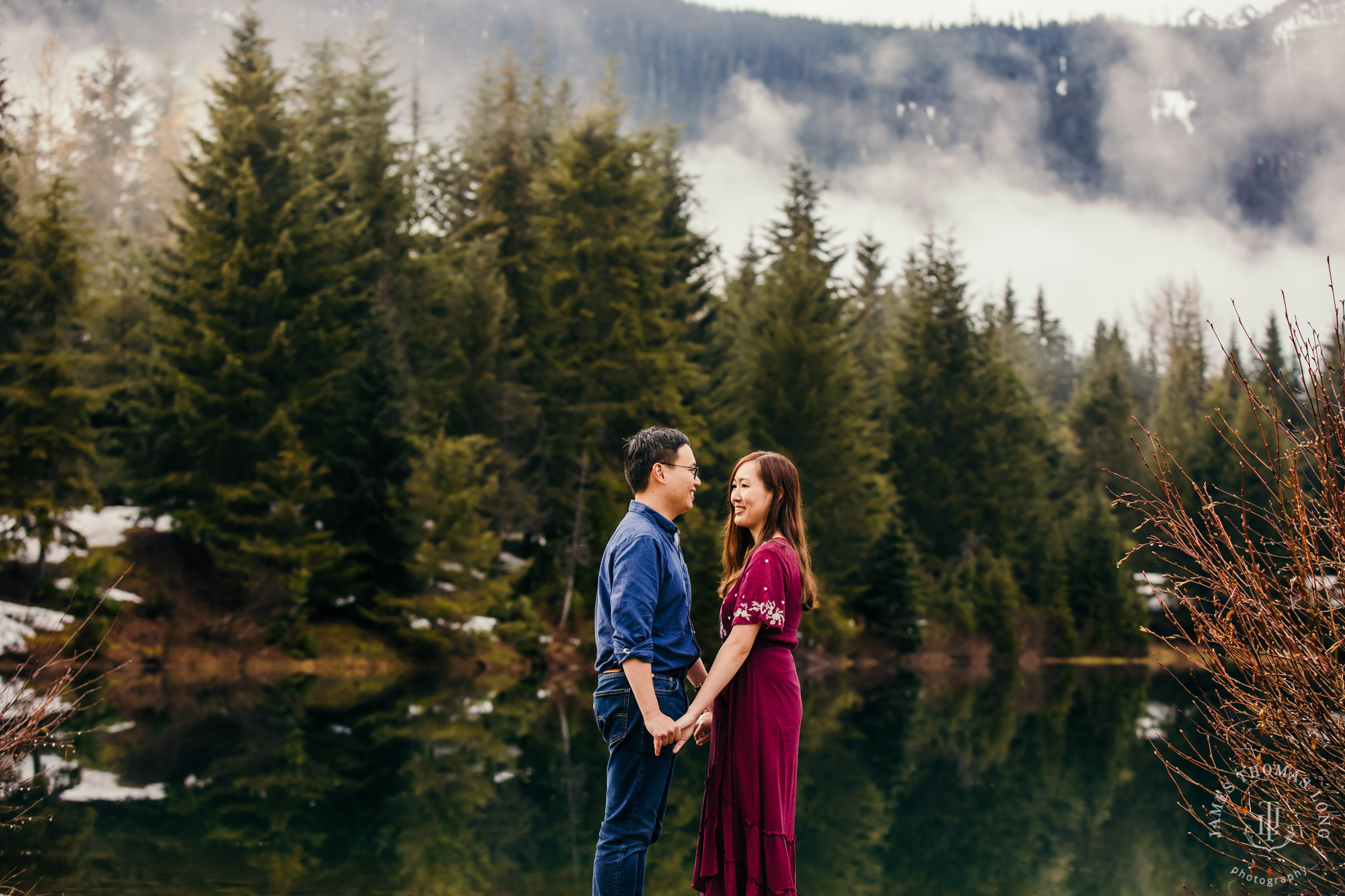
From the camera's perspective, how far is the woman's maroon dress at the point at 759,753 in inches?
149

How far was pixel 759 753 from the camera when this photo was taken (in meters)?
3.81

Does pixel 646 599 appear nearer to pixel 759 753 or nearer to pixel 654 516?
pixel 654 516

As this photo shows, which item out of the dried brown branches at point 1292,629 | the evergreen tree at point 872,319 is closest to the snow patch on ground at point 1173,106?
the evergreen tree at point 872,319

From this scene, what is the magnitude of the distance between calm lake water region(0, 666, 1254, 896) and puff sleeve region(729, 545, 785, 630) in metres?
3.47

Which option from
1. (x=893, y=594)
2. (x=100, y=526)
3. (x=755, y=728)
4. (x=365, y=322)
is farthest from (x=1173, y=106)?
(x=755, y=728)

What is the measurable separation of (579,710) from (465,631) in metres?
6.23

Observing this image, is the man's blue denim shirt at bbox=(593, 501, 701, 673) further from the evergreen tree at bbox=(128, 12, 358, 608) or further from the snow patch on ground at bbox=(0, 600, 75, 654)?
the evergreen tree at bbox=(128, 12, 358, 608)

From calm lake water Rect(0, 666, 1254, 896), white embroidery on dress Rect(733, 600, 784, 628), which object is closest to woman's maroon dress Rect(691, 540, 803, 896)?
white embroidery on dress Rect(733, 600, 784, 628)

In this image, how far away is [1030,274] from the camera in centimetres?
7638

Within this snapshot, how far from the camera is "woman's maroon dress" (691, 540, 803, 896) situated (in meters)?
3.78

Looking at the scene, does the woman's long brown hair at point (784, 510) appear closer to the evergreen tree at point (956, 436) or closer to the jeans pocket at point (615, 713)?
the jeans pocket at point (615, 713)

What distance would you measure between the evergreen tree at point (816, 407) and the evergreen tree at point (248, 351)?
11.8m

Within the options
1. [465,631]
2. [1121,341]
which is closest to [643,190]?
[465,631]

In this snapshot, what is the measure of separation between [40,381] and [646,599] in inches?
772
